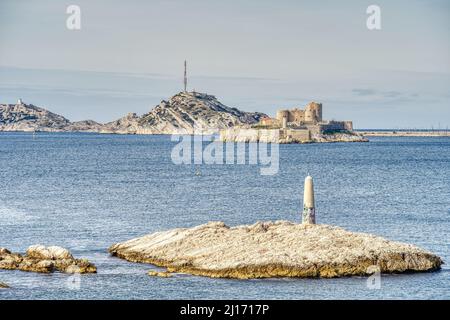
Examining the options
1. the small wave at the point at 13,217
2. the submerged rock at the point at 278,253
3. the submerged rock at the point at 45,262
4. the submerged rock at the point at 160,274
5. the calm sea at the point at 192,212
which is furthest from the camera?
the small wave at the point at 13,217

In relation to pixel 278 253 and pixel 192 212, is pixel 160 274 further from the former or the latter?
pixel 192 212

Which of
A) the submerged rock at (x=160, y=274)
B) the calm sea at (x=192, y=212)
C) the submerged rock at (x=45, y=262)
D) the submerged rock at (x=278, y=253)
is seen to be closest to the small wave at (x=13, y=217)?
the calm sea at (x=192, y=212)

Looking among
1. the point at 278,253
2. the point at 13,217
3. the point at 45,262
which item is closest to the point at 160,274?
the point at 278,253

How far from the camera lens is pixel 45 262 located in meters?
37.8

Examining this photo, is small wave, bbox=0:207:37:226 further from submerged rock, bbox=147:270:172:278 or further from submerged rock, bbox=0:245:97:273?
submerged rock, bbox=147:270:172:278

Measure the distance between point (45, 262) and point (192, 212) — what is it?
25.0m

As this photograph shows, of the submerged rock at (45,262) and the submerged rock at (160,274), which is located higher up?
the submerged rock at (45,262)

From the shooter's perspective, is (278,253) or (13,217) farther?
(13,217)

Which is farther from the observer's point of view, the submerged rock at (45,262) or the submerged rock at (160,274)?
the submerged rock at (45,262)

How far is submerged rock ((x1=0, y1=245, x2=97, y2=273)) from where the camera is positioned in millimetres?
37656

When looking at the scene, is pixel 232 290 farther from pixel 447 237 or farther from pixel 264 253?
pixel 447 237

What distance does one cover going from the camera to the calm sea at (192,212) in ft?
112

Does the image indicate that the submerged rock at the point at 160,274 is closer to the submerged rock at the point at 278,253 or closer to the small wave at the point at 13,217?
the submerged rock at the point at 278,253

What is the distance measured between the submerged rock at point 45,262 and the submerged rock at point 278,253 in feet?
10.2
